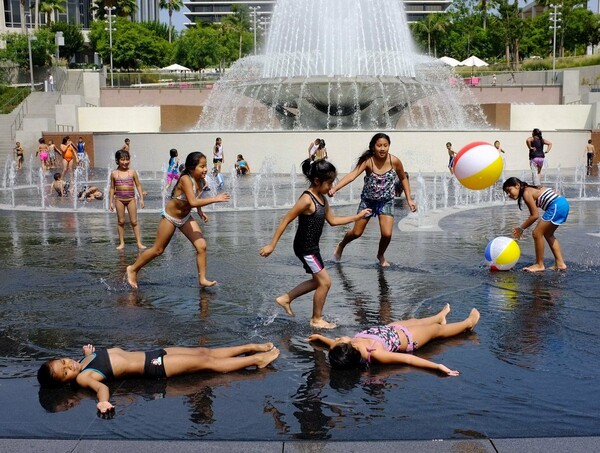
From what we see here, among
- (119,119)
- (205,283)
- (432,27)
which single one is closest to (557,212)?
(205,283)

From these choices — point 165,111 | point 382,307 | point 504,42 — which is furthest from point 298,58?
point 504,42

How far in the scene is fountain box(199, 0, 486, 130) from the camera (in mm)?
27094

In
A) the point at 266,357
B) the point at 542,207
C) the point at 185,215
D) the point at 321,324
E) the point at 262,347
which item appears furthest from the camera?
the point at 542,207

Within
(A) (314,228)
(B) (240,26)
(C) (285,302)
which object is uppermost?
(B) (240,26)

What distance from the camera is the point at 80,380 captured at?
4.97 metres

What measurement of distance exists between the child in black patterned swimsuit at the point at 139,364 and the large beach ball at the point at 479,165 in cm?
397

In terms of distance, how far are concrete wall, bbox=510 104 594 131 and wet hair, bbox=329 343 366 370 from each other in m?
37.7

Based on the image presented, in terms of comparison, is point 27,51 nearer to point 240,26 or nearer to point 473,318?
point 240,26

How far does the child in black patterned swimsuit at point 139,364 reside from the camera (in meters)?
4.99

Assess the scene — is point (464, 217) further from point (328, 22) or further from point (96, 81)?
point (96, 81)

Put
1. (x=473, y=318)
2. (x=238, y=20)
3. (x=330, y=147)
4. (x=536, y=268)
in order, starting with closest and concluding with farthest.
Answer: (x=473, y=318), (x=536, y=268), (x=330, y=147), (x=238, y=20)

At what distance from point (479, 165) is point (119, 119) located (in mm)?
35944

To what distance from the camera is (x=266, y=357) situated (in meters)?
5.45

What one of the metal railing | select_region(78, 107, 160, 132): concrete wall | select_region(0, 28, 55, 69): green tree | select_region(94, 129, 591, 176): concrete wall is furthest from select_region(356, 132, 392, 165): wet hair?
select_region(0, 28, 55, 69): green tree
